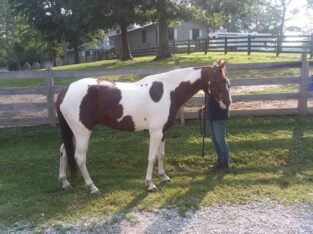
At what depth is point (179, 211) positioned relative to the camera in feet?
16.5

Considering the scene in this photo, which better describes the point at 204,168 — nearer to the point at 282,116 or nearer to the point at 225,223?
the point at 225,223

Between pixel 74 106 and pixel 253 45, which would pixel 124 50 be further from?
pixel 74 106

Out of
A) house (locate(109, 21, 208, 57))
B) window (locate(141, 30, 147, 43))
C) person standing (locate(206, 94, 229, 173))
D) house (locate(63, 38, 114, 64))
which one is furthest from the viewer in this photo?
window (locate(141, 30, 147, 43))

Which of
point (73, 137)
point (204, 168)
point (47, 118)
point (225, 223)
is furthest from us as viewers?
point (47, 118)

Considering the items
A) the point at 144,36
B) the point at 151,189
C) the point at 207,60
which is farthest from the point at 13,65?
the point at 151,189

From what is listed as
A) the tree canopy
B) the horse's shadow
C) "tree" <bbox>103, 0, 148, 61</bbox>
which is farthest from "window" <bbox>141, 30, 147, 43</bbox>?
the horse's shadow

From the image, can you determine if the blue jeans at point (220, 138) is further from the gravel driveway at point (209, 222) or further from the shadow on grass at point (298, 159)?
the gravel driveway at point (209, 222)

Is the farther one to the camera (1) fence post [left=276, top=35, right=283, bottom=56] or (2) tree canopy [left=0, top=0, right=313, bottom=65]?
(1) fence post [left=276, top=35, right=283, bottom=56]

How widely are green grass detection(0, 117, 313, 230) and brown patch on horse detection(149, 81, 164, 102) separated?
4.20 ft

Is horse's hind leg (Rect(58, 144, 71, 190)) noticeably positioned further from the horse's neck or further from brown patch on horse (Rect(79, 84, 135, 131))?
Answer: the horse's neck

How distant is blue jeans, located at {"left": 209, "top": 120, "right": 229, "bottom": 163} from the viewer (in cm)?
644

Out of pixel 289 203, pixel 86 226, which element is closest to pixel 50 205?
pixel 86 226

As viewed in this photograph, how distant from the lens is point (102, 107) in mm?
5730

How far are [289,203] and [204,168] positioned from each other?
1.80 meters
